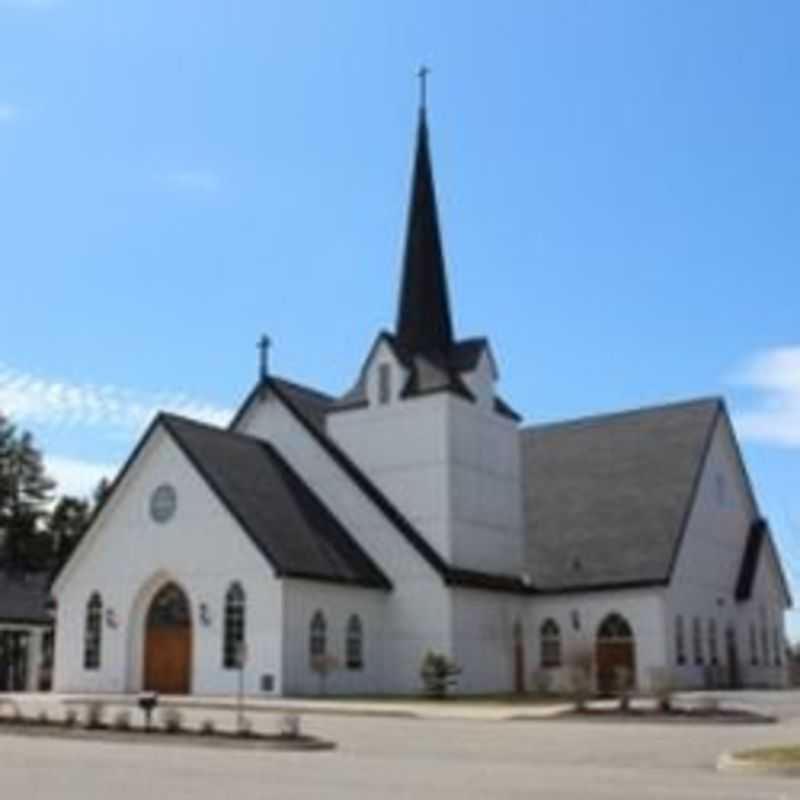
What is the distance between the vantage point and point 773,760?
684 inches

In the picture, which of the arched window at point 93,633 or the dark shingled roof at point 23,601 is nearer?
the arched window at point 93,633

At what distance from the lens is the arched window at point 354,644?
138 ft

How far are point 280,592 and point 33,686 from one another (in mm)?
17269

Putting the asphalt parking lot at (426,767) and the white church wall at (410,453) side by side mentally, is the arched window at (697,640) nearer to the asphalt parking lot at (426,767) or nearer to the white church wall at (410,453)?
the white church wall at (410,453)

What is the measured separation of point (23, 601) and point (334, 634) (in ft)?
52.9

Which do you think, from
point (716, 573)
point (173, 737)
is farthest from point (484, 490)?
point (173, 737)

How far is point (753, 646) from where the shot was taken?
51.8 meters

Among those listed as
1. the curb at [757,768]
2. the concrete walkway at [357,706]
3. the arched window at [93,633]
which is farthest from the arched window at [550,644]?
the curb at [757,768]

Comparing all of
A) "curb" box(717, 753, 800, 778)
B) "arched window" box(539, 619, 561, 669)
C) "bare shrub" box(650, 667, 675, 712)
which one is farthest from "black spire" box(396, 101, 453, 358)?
"curb" box(717, 753, 800, 778)

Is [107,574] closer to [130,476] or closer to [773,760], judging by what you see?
[130,476]

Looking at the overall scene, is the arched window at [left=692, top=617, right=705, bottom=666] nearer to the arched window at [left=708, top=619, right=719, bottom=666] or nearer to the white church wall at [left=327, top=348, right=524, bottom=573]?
the arched window at [left=708, top=619, right=719, bottom=666]

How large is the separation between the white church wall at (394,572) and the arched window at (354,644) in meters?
1.00

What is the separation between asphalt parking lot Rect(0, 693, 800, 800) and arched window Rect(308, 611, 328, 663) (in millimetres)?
14101

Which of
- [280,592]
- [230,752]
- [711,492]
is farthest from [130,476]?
[230,752]
